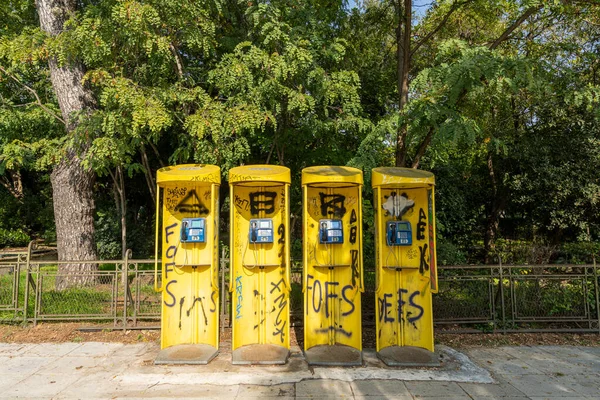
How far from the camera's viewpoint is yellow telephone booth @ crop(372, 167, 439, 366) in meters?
5.79

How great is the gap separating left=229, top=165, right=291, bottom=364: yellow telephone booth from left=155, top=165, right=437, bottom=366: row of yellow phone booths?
0.01m

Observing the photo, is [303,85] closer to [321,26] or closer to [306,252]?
[321,26]

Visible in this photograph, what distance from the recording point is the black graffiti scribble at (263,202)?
6074mm

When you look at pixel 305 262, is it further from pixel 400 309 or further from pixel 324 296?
pixel 400 309

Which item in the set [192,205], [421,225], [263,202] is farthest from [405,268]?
[192,205]

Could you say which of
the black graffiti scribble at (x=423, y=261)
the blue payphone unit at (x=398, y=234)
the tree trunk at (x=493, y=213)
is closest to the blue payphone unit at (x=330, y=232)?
the blue payphone unit at (x=398, y=234)

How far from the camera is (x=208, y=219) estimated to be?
606 cm

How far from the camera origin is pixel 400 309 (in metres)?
5.96

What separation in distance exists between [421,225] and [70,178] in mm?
8121

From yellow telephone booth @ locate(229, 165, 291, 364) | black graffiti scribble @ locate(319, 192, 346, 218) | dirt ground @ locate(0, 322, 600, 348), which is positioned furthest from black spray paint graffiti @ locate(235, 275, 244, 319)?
black graffiti scribble @ locate(319, 192, 346, 218)

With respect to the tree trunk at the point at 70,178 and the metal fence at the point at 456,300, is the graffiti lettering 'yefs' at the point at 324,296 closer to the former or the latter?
the metal fence at the point at 456,300

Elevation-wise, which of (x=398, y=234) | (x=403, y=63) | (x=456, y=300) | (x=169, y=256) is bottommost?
(x=456, y=300)

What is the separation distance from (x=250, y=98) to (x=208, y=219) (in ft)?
8.83

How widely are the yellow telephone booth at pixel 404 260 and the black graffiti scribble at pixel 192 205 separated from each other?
2.53 m
